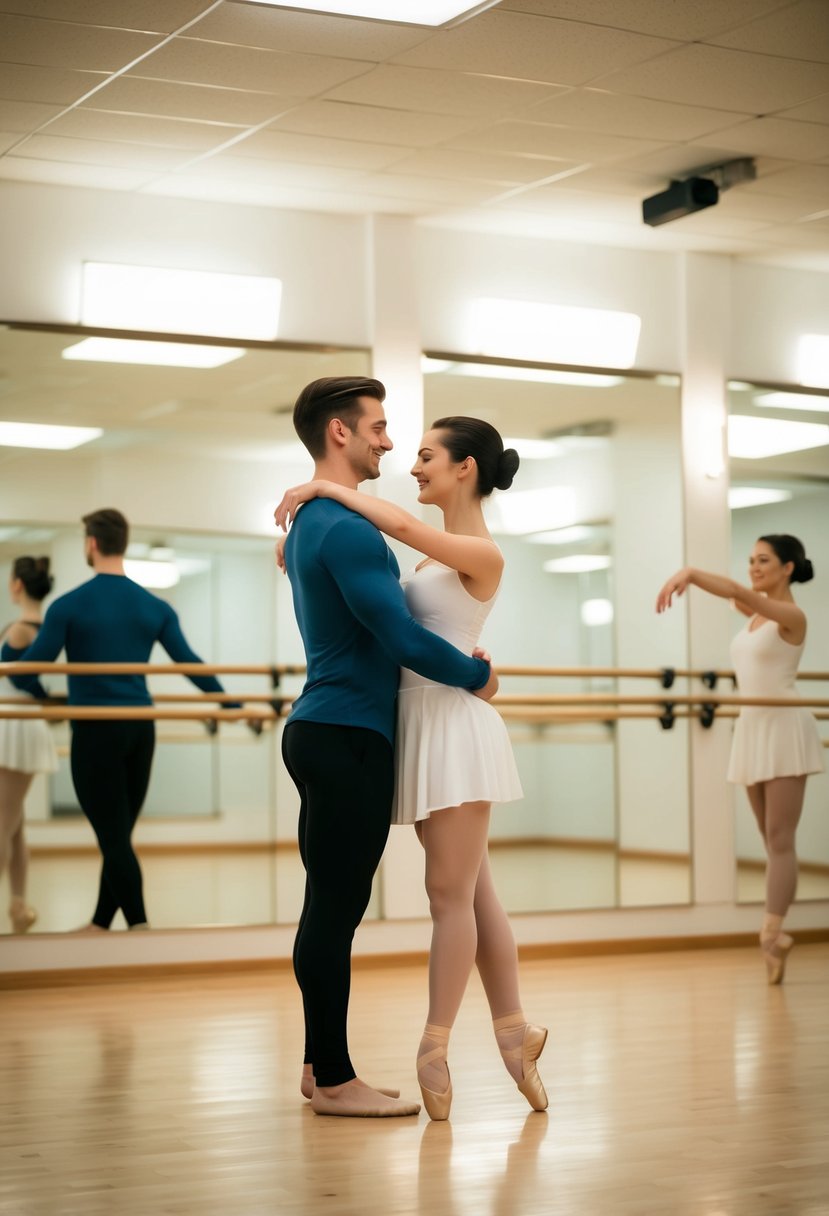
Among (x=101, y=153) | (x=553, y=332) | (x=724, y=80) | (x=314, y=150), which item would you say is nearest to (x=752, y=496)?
(x=553, y=332)

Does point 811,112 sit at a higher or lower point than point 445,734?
higher

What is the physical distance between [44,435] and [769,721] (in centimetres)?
278

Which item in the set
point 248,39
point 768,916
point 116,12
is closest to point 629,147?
point 248,39

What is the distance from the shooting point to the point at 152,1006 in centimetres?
507

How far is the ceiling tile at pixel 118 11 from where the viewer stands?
402 centimetres

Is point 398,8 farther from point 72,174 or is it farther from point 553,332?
point 553,332

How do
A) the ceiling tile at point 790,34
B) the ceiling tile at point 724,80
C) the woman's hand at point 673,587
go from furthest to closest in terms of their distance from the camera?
the woman's hand at point 673,587 → the ceiling tile at point 724,80 → the ceiling tile at point 790,34

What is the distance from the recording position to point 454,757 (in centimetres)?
343

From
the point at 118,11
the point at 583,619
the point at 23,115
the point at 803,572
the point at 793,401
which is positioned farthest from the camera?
the point at 793,401

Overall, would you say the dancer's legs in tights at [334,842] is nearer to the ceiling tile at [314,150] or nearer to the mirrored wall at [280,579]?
the mirrored wall at [280,579]

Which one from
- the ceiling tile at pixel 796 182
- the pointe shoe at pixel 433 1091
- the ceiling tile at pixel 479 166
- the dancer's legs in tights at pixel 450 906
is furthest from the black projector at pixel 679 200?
the pointe shoe at pixel 433 1091

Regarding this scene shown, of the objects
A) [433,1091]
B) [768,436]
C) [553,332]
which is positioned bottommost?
[433,1091]

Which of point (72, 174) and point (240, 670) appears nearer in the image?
point (72, 174)

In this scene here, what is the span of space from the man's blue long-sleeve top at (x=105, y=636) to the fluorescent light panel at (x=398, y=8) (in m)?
2.21
